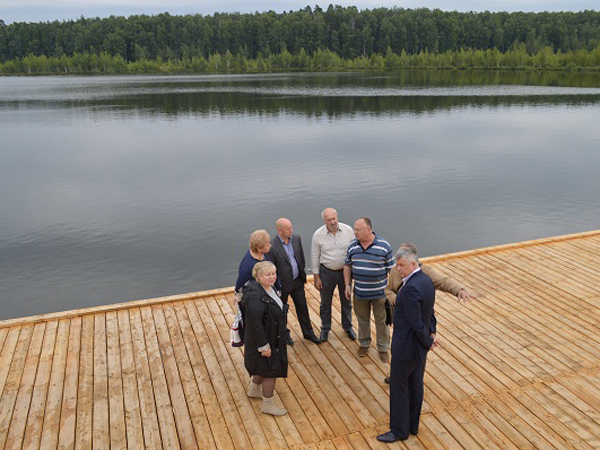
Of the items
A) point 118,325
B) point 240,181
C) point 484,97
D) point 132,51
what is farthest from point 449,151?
point 132,51

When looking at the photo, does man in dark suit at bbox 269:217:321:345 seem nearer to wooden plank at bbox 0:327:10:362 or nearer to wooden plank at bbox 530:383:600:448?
wooden plank at bbox 530:383:600:448

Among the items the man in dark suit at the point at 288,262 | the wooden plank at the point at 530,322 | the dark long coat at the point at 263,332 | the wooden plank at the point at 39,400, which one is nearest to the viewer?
the dark long coat at the point at 263,332

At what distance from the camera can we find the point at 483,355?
5148 mm

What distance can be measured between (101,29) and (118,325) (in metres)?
134

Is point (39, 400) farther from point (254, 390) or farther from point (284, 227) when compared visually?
point (284, 227)

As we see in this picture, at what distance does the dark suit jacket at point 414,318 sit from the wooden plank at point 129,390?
7.09ft

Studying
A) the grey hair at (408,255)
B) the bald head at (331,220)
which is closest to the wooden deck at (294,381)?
the bald head at (331,220)

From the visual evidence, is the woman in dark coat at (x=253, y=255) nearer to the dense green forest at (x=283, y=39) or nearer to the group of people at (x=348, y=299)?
the group of people at (x=348, y=299)

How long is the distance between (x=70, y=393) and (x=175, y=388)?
0.94 m

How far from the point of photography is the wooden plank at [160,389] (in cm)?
Answer: 405

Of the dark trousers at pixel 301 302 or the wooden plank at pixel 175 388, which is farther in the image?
the dark trousers at pixel 301 302

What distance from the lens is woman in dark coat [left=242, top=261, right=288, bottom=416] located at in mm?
3900

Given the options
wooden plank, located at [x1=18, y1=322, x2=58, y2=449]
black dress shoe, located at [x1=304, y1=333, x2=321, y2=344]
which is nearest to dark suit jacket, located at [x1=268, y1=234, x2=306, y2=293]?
black dress shoe, located at [x1=304, y1=333, x2=321, y2=344]

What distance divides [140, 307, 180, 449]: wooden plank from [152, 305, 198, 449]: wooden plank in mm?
32
